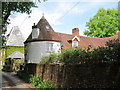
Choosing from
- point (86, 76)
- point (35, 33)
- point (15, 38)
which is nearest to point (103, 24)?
point (35, 33)

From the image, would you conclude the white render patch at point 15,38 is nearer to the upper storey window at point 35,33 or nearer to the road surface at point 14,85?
the upper storey window at point 35,33

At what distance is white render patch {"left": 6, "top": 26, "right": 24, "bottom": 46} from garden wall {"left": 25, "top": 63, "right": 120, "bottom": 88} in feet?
110

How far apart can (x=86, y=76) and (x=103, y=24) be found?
3397cm

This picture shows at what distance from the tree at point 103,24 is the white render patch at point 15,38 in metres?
18.7

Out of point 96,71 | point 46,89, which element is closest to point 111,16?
point 46,89

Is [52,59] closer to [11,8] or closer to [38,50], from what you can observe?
[11,8]

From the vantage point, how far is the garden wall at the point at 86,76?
5336mm

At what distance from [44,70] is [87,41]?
21.4m

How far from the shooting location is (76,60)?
→ 27.1 feet

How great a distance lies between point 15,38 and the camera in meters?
45.6

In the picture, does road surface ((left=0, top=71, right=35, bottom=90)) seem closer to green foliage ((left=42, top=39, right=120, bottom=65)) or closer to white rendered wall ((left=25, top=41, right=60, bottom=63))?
green foliage ((left=42, top=39, right=120, bottom=65))

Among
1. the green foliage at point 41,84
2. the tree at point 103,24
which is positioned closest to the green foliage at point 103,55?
the green foliage at point 41,84

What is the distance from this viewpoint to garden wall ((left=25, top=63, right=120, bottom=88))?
5.34m

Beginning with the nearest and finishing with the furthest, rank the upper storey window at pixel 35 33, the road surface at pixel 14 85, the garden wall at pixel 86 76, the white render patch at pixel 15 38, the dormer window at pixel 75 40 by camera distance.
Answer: the garden wall at pixel 86 76 < the road surface at pixel 14 85 < the upper storey window at pixel 35 33 < the dormer window at pixel 75 40 < the white render patch at pixel 15 38
